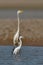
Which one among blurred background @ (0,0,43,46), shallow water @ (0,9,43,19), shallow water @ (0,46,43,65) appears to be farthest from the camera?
shallow water @ (0,9,43,19)

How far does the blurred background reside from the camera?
65.6 ft

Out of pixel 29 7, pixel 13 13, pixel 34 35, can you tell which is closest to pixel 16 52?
pixel 34 35

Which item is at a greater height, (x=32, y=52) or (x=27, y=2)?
(x=27, y=2)

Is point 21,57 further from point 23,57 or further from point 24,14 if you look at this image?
point 24,14

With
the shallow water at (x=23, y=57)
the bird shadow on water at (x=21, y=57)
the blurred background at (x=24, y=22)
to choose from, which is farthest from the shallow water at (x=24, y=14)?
the bird shadow on water at (x=21, y=57)

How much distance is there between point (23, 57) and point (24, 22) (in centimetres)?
810

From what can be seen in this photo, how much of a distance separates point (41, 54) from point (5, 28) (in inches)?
242

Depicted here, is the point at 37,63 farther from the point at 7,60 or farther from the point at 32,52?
the point at 32,52

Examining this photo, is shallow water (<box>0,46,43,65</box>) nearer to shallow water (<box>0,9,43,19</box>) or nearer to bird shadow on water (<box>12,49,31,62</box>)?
bird shadow on water (<box>12,49,31,62</box>)

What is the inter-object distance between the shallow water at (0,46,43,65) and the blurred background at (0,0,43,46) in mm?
2889

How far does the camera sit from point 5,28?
21469mm

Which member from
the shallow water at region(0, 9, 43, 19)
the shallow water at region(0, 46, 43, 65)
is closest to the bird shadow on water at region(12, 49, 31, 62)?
the shallow water at region(0, 46, 43, 65)

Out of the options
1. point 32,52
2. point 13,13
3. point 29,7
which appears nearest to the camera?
point 32,52

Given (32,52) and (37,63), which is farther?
(32,52)
